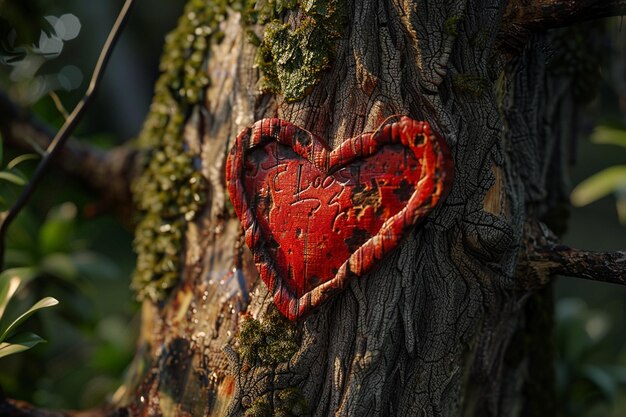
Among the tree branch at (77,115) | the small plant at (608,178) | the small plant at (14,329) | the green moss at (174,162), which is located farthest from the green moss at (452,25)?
the small plant at (608,178)

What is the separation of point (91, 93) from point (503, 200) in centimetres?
112

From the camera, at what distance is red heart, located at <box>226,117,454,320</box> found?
1.11 meters

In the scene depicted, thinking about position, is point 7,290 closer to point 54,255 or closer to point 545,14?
point 54,255

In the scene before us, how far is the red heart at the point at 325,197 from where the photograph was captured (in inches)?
43.7

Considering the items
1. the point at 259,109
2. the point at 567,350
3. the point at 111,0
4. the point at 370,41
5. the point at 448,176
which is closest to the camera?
the point at 448,176

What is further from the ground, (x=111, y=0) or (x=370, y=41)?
(x=111, y=0)

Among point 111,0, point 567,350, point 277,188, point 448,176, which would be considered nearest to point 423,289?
point 448,176

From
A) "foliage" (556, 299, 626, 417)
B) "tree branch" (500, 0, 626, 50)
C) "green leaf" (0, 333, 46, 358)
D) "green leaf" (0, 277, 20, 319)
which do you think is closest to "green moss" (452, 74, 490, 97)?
"tree branch" (500, 0, 626, 50)

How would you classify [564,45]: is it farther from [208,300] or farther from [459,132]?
[208,300]

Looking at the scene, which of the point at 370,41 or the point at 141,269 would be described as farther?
the point at 141,269

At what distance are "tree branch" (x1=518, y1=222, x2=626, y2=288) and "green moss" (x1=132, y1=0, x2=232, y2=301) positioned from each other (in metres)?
0.81

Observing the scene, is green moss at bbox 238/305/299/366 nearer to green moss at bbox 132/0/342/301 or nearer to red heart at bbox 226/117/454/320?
red heart at bbox 226/117/454/320

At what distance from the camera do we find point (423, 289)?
122 cm

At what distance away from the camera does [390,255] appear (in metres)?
1.19
